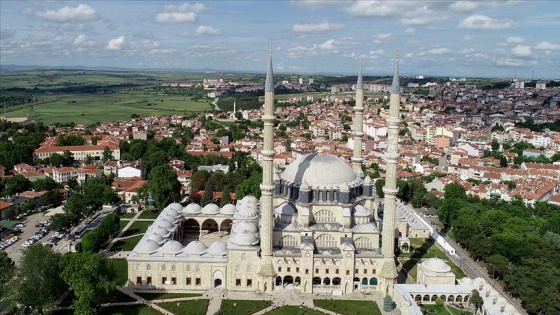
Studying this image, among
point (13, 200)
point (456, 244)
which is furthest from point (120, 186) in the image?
point (456, 244)

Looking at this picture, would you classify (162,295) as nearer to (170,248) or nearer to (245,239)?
(170,248)

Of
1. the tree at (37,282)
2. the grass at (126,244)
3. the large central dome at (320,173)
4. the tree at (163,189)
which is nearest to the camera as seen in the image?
the tree at (37,282)

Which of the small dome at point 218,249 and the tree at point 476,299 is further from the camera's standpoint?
the small dome at point 218,249

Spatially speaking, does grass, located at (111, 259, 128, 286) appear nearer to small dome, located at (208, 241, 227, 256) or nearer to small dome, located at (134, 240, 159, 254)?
small dome, located at (134, 240, 159, 254)

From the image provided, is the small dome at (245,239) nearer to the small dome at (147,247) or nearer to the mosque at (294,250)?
the mosque at (294,250)

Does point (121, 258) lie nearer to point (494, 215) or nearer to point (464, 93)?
point (494, 215)

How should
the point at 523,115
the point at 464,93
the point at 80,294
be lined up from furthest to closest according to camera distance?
the point at 464,93
the point at 523,115
the point at 80,294

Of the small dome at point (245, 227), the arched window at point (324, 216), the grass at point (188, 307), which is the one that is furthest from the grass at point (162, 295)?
the arched window at point (324, 216)

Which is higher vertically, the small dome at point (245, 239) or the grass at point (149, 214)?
the small dome at point (245, 239)
